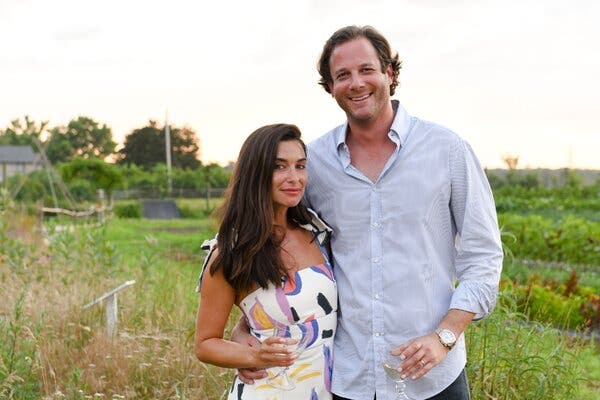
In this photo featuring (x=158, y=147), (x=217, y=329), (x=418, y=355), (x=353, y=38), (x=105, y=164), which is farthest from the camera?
(x=158, y=147)

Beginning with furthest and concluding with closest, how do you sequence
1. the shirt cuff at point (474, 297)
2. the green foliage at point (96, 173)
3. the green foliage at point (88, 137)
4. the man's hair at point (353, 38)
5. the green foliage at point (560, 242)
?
1. the green foliage at point (88, 137)
2. the green foliage at point (96, 173)
3. the green foliage at point (560, 242)
4. the man's hair at point (353, 38)
5. the shirt cuff at point (474, 297)

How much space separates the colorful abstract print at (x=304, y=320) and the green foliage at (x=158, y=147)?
175 ft

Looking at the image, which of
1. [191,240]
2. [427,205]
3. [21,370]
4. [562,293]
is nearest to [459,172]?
[427,205]

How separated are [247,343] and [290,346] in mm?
154

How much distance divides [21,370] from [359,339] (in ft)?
8.14

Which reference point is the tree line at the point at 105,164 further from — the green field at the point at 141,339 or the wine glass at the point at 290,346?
the wine glass at the point at 290,346

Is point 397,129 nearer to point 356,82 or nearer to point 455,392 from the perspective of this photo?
point 356,82

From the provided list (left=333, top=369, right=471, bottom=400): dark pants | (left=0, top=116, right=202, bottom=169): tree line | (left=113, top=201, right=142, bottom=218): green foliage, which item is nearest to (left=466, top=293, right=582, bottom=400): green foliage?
(left=333, top=369, right=471, bottom=400): dark pants

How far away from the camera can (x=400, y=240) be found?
2.70 meters

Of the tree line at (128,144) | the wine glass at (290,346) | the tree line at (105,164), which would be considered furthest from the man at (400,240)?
the tree line at (128,144)

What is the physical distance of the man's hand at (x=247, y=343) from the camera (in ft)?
8.88

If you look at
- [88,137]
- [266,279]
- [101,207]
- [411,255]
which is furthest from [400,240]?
[88,137]

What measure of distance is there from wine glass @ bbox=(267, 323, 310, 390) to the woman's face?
420 millimetres

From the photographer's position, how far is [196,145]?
57531 millimetres
